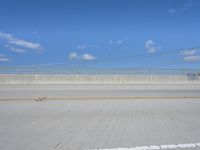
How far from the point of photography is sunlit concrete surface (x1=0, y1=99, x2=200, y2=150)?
164 inches

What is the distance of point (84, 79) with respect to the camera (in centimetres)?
2300

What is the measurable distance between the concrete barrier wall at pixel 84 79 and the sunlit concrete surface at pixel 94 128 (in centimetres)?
1540

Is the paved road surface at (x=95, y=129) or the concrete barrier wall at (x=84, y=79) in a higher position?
the concrete barrier wall at (x=84, y=79)

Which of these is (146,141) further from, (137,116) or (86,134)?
(137,116)

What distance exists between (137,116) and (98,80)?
16.5 meters

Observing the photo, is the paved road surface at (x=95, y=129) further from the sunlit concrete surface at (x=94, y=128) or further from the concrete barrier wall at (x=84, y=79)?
the concrete barrier wall at (x=84, y=79)

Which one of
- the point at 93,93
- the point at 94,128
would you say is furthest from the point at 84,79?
the point at 94,128

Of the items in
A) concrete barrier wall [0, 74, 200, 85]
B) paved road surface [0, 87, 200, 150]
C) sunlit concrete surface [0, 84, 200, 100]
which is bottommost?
paved road surface [0, 87, 200, 150]

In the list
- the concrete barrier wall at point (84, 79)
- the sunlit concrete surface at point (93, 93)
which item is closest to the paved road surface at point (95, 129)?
the sunlit concrete surface at point (93, 93)

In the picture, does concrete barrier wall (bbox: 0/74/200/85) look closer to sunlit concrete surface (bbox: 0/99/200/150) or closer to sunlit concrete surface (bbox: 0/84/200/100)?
sunlit concrete surface (bbox: 0/84/200/100)

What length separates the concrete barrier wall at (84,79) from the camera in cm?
2258

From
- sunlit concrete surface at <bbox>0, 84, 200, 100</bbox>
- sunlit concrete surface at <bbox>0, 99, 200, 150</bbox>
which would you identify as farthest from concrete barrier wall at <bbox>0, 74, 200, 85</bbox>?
sunlit concrete surface at <bbox>0, 99, 200, 150</bbox>

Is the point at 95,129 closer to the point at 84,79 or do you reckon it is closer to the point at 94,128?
the point at 94,128

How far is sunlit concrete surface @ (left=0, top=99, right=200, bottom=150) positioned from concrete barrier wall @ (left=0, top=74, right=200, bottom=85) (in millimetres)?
15396
